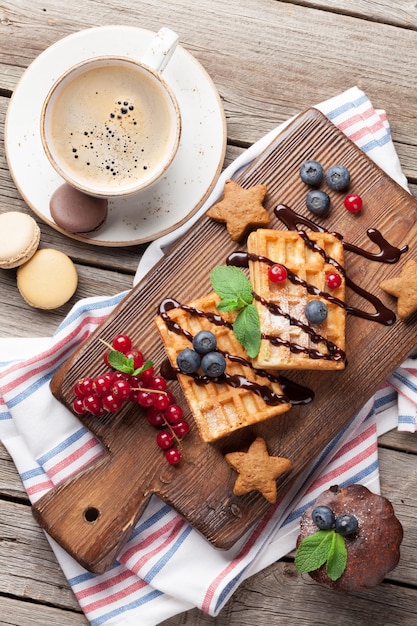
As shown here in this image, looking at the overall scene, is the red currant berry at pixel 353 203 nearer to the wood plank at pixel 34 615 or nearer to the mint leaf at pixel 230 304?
the mint leaf at pixel 230 304

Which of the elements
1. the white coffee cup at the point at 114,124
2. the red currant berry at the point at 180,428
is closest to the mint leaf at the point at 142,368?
the red currant berry at the point at 180,428

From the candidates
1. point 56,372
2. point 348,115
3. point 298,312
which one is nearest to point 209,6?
point 348,115

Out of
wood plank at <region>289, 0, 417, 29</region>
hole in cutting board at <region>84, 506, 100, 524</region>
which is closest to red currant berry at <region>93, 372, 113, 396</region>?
hole in cutting board at <region>84, 506, 100, 524</region>

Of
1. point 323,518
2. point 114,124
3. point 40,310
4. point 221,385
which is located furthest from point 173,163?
point 323,518

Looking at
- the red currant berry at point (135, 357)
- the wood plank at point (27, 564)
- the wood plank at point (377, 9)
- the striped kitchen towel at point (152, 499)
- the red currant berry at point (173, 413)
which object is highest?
the wood plank at point (377, 9)

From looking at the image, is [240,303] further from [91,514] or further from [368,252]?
[91,514]

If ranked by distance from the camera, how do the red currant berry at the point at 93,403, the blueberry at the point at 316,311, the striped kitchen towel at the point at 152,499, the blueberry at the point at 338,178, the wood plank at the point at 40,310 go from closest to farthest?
the blueberry at the point at 316,311
the red currant berry at the point at 93,403
the blueberry at the point at 338,178
the striped kitchen towel at the point at 152,499
the wood plank at the point at 40,310
